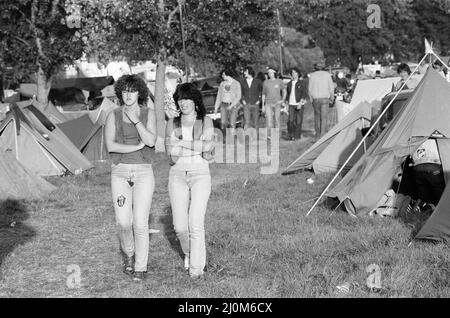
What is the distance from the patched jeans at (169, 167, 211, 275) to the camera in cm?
589

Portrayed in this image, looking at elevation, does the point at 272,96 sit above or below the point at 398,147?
below

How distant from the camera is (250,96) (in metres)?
18.3

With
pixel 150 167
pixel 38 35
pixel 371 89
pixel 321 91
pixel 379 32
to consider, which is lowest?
pixel 379 32

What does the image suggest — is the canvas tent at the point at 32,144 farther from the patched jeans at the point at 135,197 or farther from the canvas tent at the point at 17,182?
the patched jeans at the point at 135,197

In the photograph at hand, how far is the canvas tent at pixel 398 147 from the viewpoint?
8273 mm

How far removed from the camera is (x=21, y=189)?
10.5 metres

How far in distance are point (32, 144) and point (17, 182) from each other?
2854 millimetres

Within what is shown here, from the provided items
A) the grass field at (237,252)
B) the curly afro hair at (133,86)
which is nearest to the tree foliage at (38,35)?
the grass field at (237,252)

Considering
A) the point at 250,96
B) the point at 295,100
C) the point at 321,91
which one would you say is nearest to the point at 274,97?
the point at 250,96

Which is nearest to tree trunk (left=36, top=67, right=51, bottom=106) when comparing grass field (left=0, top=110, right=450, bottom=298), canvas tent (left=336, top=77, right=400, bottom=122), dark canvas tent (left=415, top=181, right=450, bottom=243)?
canvas tent (left=336, top=77, right=400, bottom=122)

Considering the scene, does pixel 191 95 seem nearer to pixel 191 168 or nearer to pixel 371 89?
pixel 191 168

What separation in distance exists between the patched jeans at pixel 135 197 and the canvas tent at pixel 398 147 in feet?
9.71
